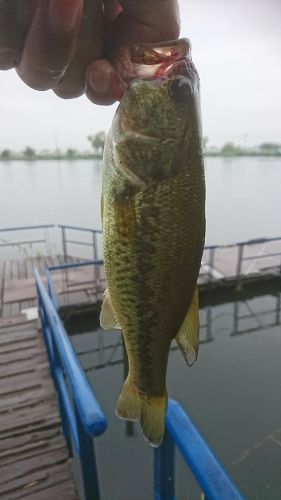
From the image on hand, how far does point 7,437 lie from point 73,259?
7.97m

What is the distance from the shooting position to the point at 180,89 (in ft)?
4.27

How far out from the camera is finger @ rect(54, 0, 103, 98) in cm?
101

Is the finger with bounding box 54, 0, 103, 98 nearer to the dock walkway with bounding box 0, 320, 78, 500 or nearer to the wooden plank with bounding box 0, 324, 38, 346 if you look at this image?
the dock walkway with bounding box 0, 320, 78, 500

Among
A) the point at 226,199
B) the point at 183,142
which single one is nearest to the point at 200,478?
the point at 183,142

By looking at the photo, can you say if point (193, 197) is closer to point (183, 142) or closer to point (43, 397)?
point (183, 142)

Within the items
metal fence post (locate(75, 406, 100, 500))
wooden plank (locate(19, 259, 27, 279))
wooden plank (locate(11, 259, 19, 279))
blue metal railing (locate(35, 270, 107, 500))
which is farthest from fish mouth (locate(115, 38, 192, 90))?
wooden plank (locate(11, 259, 19, 279))

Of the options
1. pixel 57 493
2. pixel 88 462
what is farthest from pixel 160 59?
pixel 57 493

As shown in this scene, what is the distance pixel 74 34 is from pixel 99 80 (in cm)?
25

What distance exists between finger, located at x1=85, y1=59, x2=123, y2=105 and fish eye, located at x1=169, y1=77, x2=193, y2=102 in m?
0.18

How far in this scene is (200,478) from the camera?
5.31 ft

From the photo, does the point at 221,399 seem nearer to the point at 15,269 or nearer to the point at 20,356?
the point at 20,356

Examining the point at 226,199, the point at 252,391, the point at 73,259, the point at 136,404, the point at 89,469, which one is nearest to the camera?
the point at 136,404

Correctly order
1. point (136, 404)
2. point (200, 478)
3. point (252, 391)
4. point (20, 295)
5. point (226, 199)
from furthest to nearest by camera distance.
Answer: point (226, 199)
point (20, 295)
point (252, 391)
point (200, 478)
point (136, 404)

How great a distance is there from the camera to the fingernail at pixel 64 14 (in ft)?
2.79
